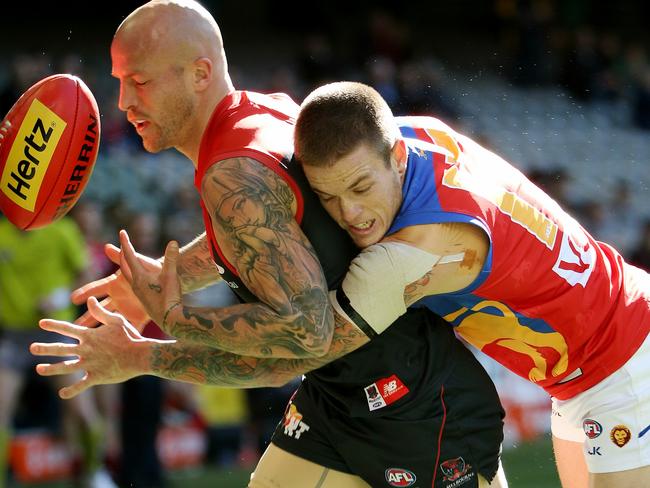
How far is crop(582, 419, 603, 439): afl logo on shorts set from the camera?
3.93 meters

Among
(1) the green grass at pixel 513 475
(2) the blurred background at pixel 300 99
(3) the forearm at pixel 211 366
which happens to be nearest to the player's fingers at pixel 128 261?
(3) the forearm at pixel 211 366

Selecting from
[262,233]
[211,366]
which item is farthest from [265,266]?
[211,366]

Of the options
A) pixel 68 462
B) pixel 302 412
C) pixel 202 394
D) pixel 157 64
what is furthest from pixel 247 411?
pixel 157 64

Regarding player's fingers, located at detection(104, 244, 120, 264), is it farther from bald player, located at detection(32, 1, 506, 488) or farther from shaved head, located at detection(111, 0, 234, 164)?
shaved head, located at detection(111, 0, 234, 164)

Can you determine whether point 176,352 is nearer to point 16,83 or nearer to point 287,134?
point 287,134

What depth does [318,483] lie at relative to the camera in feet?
13.4

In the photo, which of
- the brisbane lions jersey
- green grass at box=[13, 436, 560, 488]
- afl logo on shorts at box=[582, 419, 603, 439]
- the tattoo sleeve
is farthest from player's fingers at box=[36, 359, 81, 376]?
green grass at box=[13, 436, 560, 488]

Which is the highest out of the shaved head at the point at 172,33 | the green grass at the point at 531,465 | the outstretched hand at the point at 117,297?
the shaved head at the point at 172,33

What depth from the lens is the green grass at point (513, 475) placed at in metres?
7.92

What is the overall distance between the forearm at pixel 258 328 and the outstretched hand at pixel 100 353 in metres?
0.19

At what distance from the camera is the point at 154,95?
3926 millimetres

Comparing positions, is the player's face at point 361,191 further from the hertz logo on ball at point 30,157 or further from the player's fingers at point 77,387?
the hertz logo on ball at point 30,157

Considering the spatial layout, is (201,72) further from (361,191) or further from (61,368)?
(61,368)

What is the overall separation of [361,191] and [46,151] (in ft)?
4.32
